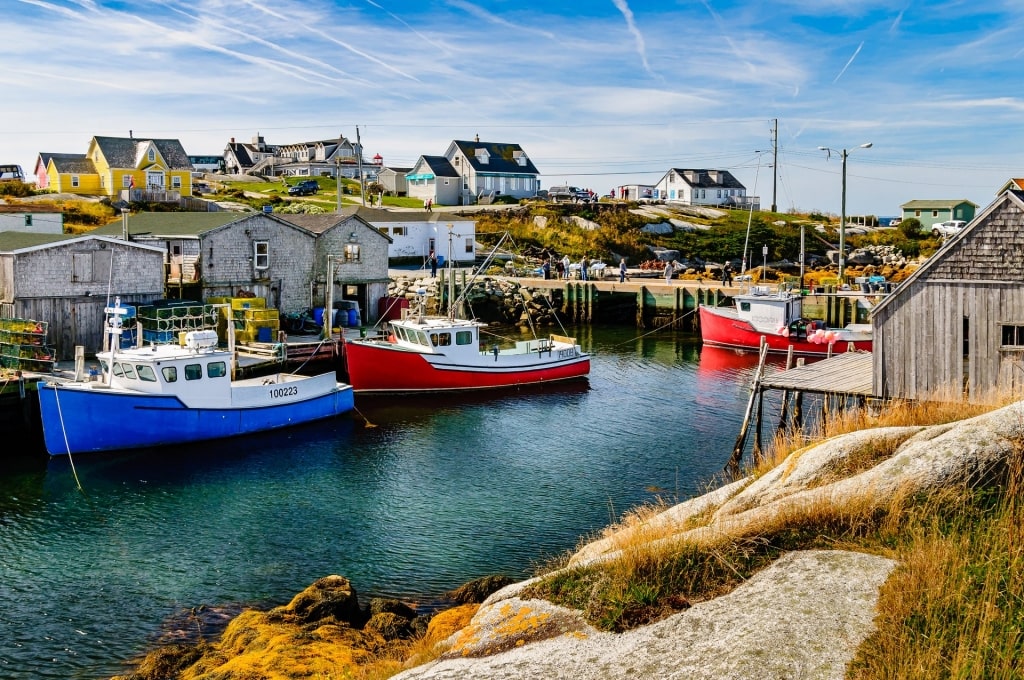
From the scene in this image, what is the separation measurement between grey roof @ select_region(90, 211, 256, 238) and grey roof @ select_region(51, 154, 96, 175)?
35.6 meters

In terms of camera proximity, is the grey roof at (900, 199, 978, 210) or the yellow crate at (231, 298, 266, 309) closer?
the yellow crate at (231, 298, 266, 309)

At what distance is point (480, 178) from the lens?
94.5 m

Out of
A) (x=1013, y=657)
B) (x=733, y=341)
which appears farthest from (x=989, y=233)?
(x=733, y=341)

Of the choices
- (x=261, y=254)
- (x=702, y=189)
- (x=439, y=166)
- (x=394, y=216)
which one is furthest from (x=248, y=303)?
(x=702, y=189)

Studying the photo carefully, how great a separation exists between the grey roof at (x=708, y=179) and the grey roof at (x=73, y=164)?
59.5m

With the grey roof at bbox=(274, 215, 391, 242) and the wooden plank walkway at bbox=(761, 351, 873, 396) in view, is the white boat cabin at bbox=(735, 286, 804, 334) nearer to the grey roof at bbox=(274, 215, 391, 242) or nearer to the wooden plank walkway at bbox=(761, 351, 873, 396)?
the grey roof at bbox=(274, 215, 391, 242)

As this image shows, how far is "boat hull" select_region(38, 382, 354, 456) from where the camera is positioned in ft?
87.2

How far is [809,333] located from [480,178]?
2159 inches

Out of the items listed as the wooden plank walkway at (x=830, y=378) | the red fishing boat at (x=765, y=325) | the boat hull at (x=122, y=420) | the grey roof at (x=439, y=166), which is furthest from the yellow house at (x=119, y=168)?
the wooden plank walkway at (x=830, y=378)

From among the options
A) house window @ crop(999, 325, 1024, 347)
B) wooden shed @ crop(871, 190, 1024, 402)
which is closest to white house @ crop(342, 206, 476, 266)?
wooden shed @ crop(871, 190, 1024, 402)

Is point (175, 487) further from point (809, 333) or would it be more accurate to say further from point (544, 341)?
point (809, 333)

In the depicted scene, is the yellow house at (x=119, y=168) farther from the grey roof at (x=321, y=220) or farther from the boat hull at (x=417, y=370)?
the boat hull at (x=417, y=370)

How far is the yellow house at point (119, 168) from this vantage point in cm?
7525

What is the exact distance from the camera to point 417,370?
36.6m
